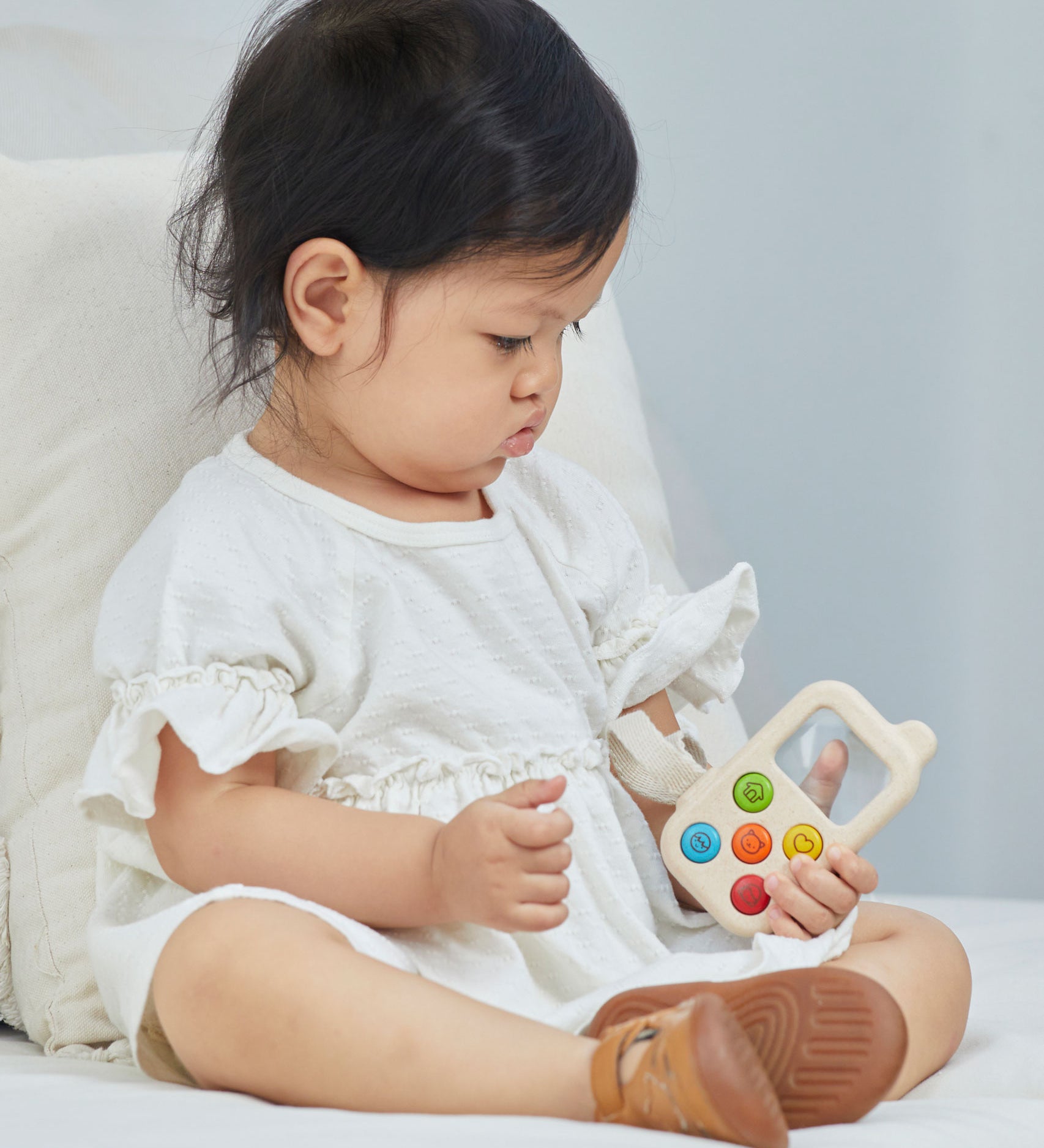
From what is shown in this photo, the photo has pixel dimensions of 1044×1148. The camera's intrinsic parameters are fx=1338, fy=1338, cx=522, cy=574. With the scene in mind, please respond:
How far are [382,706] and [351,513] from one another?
0.10 meters

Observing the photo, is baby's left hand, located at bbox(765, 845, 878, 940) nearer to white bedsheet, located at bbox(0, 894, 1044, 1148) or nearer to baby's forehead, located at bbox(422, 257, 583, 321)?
white bedsheet, located at bbox(0, 894, 1044, 1148)

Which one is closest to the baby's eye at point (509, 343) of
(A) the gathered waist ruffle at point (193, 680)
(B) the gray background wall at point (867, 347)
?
(A) the gathered waist ruffle at point (193, 680)

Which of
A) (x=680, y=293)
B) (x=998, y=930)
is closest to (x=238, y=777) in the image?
(x=998, y=930)

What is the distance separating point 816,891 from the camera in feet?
2.25

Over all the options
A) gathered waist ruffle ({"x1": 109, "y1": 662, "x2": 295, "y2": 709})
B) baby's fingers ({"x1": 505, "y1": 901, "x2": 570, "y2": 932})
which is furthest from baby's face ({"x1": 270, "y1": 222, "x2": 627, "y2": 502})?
baby's fingers ({"x1": 505, "y1": 901, "x2": 570, "y2": 932})

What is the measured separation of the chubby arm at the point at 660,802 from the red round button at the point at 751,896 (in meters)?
0.04

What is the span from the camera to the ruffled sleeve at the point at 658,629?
0.82 meters

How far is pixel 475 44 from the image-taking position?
686mm

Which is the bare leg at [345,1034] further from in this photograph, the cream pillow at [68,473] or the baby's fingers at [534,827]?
the cream pillow at [68,473]

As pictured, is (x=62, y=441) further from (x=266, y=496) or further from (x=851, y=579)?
(x=851, y=579)

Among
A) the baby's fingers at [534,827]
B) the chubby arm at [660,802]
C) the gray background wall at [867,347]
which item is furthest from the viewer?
the gray background wall at [867,347]

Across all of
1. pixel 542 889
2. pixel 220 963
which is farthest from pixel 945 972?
pixel 220 963

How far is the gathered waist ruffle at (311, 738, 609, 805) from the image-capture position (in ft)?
2.24

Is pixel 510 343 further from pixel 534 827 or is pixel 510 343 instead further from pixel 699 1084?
pixel 699 1084
